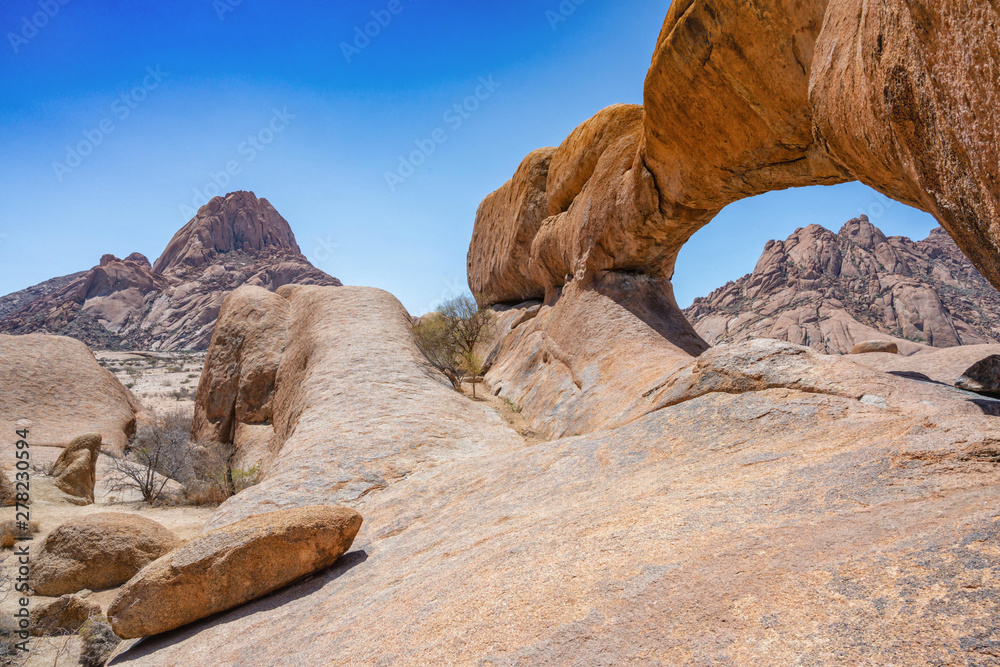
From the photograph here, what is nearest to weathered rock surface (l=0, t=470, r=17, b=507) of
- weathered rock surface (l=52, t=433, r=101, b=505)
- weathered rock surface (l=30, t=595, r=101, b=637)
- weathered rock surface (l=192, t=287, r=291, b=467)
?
weathered rock surface (l=52, t=433, r=101, b=505)

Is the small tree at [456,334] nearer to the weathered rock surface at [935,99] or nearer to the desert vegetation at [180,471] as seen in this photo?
the desert vegetation at [180,471]

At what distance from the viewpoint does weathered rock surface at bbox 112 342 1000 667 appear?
2012 mm

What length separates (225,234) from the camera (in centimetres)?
10262

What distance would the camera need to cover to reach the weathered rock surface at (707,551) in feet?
6.60

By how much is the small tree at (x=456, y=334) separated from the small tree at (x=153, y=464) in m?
8.63

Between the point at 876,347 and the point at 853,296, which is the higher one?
the point at 853,296

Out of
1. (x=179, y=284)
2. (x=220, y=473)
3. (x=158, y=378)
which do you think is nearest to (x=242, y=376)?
(x=220, y=473)

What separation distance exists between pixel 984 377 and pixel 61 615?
12289 mm

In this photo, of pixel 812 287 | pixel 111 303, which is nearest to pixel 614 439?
pixel 812 287

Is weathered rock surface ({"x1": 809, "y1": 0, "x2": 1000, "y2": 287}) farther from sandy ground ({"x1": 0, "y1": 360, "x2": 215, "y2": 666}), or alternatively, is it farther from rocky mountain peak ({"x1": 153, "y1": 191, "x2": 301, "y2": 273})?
rocky mountain peak ({"x1": 153, "y1": 191, "x2": 301, "y2": 273})

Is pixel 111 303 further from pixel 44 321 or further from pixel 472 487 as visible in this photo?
pixel 472 487

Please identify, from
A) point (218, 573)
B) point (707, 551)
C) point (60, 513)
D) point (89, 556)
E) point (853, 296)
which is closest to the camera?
point (707, 551)

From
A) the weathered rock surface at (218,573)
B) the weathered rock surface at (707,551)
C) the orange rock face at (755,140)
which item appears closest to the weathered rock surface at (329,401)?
the weathered rock surface at (218,573)

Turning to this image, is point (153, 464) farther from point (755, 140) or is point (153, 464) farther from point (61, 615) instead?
point (755, 140)
